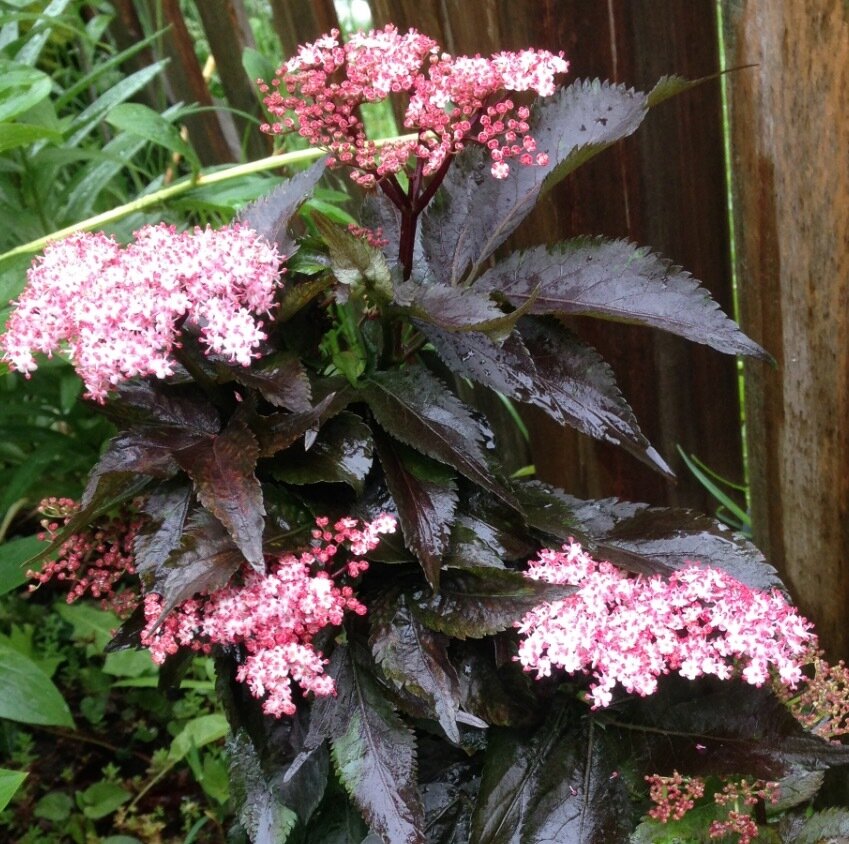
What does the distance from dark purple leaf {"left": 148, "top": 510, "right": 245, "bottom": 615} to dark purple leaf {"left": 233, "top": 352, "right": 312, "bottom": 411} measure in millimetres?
145

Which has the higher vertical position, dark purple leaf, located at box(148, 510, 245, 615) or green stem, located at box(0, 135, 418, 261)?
green stem, located at box(0, 135, 418, 261)

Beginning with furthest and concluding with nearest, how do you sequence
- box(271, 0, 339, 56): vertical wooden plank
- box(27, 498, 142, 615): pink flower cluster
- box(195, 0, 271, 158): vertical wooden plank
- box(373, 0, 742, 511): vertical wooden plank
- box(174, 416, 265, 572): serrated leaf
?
box(195, 0, 271, 158): vertical wooden plank → box(271, 0, 339, 56): vertical wooden plank → box(373, 0, 742, 511): vertical wooden plank → box(27, 498, 142, 615): pink flower cluster → box(174, 416, 265, 572): serrated leaf

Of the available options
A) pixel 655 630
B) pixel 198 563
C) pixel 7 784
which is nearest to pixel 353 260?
pixel 198 563

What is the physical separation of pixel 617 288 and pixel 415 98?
30cm

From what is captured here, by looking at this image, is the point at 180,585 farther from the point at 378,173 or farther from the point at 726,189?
the point at 726,189

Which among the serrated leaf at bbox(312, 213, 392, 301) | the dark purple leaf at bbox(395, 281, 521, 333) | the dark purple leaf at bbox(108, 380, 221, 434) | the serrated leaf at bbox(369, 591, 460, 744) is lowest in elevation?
the serrated leaf at bbox(369, 591, 460, 744)

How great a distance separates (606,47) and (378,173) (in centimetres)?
53

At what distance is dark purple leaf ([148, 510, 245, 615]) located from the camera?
0.84m

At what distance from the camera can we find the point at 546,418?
1.61 m

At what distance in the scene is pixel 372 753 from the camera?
0.91 metres

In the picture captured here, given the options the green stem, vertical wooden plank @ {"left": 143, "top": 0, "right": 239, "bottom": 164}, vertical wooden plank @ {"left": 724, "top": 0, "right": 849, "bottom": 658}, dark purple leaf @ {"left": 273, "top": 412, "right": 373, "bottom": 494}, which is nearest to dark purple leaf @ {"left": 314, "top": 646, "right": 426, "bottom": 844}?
dark purple leaf @ {"left": 273, "top": 412, "right": 373, "bottom": 494}

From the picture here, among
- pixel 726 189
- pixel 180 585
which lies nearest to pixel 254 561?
pixel 180 585

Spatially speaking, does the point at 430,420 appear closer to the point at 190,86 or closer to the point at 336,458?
the point at 336,458

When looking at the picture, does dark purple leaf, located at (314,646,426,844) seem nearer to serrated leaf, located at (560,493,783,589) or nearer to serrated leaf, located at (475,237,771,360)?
serrated leaf, located at (560,493,783,589)
